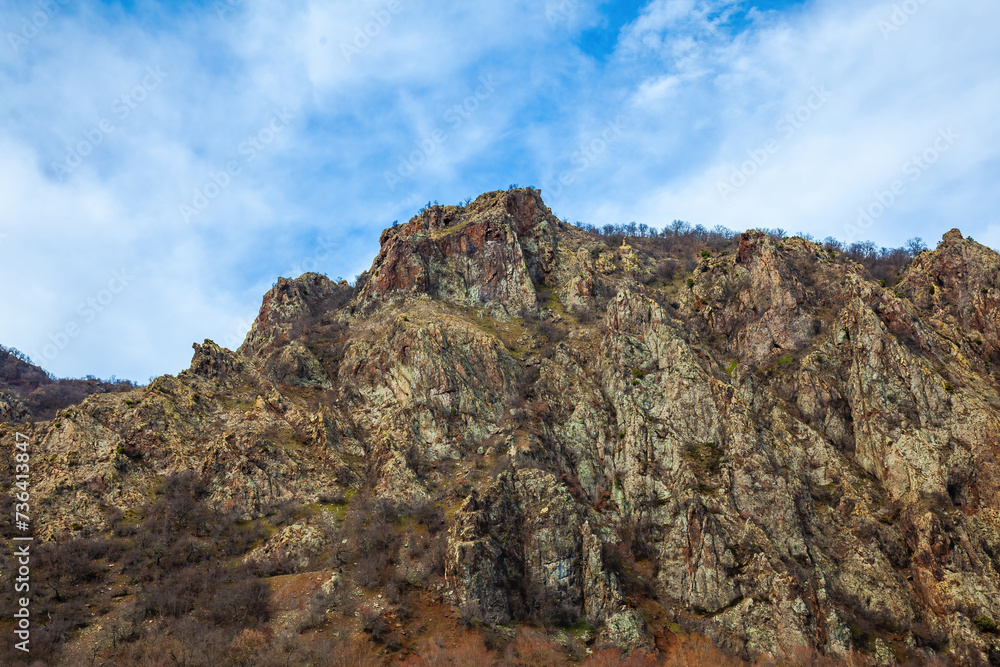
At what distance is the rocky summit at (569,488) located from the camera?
4684 cm

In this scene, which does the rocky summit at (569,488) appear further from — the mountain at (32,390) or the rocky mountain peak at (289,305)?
the mountain at (32,390)

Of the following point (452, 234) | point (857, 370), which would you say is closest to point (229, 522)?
point (452, 234)

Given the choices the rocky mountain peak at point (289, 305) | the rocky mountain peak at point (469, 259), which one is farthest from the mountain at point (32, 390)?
the rocky mountain peak at point (469, 259)

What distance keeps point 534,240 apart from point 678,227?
313 ft

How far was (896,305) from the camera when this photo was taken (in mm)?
64875

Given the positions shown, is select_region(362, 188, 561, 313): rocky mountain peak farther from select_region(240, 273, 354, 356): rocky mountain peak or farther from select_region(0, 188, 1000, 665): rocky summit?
select_region(240, 273, 354, 356): rocky mountain peak

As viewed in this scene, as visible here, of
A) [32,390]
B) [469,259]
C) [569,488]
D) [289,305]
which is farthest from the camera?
[32,390]

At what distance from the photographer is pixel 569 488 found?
60.6m

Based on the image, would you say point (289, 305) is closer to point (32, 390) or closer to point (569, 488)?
point (569, 488)

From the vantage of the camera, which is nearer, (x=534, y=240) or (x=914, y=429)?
(x=914, y=429)

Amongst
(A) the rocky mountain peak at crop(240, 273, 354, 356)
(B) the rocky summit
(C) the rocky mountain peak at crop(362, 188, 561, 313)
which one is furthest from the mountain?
(C) the rocky mountain peak at crop(362, 188, 561, 313)

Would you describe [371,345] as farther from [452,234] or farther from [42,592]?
[42,592]

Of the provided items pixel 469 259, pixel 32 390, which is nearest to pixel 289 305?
pixel 469 259

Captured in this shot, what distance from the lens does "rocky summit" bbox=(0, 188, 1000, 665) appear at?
1844 inches
